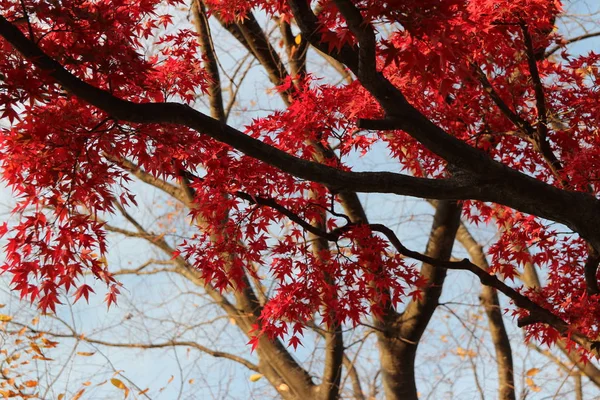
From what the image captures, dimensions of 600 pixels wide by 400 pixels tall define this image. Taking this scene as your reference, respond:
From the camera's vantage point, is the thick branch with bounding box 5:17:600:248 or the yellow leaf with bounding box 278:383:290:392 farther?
the yellow leaf with bounding box 278:383:290:392

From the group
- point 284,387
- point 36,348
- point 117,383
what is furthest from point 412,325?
point 36,348

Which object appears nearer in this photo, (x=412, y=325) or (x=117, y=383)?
(x=412, y=325)

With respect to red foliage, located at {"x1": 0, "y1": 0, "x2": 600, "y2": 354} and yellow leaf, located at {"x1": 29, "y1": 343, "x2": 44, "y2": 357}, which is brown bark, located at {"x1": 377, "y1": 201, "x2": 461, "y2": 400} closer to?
red foliage, located at {"x1": 0, "y1": 0, "x2": 600, "y2": 354}

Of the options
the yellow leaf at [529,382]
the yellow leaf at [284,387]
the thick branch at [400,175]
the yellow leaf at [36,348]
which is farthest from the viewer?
the yellow leaf at [529,382]

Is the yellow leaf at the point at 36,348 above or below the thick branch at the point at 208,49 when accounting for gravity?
below

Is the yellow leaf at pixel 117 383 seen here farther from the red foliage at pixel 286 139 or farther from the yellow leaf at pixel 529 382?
the yellow leaf at pixel 529 382

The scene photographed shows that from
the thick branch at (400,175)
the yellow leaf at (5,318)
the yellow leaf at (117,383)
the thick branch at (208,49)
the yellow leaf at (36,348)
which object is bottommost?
the thick branch at (400,175)

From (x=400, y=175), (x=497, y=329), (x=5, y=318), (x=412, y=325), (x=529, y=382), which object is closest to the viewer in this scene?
(x=400, y=175)

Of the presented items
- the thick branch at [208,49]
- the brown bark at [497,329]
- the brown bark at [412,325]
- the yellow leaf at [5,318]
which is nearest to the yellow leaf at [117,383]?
the yellow leaf at [5,318]

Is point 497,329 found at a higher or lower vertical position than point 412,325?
higher

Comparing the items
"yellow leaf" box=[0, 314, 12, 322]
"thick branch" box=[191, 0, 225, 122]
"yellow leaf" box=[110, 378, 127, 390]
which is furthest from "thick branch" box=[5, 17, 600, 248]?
"yellow leaf" box=[0, 314, 12, 322]

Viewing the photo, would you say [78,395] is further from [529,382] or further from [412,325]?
[529,382]

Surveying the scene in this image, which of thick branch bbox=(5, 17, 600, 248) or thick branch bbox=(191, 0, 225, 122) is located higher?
thick branch bbox=(191, 0, 225, 122)

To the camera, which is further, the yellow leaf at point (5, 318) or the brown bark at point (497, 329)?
the brown bark at point (497, 329)
